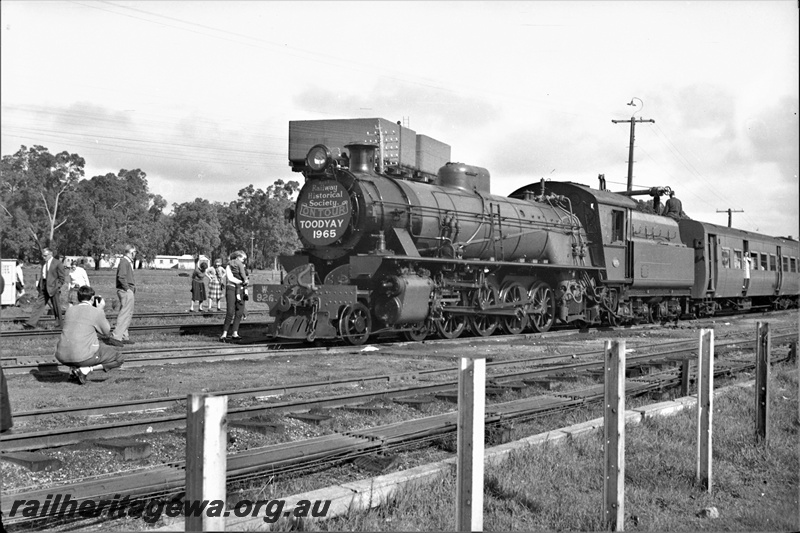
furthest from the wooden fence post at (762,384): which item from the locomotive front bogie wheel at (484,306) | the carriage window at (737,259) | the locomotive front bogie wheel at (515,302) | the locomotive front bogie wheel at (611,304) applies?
the carriage window at (737,259)

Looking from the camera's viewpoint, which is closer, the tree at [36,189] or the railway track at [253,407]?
the railway track at [253,407]

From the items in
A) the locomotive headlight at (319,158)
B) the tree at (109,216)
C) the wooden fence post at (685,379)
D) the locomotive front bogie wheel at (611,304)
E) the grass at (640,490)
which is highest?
the tree at (109,216)

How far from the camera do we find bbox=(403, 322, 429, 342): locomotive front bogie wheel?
1502 centimetres

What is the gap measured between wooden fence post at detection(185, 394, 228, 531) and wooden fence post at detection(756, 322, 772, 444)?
20.5 feet

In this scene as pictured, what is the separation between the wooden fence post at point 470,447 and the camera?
4070mm

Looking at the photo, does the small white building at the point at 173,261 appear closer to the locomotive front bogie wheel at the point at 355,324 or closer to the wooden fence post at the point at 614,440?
the locomotive front bogie wheel at the point at 355,324

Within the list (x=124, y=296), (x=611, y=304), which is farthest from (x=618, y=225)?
(x=124, y=296)

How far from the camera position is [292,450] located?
5.95 metres

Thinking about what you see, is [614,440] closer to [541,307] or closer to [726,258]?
[541,307]

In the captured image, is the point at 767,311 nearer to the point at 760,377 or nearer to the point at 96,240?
the point at 760,377

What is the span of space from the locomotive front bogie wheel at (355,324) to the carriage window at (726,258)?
52.2ft

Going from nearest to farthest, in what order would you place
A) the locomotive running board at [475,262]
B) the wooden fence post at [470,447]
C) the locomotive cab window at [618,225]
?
the wooden fence post at [470,447], the locomotive running board at [475,262], the locomotive cab window at [618,225]

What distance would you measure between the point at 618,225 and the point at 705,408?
1433 centimetres

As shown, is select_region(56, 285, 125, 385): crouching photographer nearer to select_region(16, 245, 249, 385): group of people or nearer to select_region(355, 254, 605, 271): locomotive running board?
select_region(16, 245, 249, 385): group of people
